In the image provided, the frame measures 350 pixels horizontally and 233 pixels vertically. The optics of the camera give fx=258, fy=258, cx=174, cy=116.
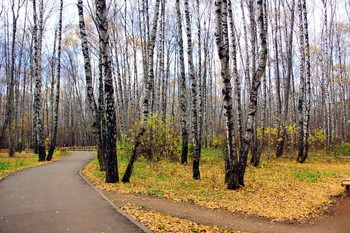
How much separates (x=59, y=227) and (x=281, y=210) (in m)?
5.23

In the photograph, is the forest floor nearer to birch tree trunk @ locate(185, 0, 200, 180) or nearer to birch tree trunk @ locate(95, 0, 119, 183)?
birch tree trunk @ locate(185, 0, 200, 180)

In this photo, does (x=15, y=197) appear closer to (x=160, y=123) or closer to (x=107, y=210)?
(x=107, y=210)

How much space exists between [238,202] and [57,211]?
→ 471 centimetres

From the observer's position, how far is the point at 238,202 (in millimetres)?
7273

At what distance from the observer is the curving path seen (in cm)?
499

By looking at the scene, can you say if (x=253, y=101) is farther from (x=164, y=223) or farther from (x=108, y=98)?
(x=164, y=223)

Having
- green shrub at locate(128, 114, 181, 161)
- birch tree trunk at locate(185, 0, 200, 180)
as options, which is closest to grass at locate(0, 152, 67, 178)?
green shrub at locate(128, 114, 181, 161)

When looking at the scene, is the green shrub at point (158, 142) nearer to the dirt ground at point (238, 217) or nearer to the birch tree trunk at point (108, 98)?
the birch tree trunk at point (108, 98)

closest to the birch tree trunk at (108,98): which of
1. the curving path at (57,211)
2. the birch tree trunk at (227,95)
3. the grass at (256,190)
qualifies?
the grass at (256,190)

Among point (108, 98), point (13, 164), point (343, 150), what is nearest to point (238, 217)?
point (108, 98)

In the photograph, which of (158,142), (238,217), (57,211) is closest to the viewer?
(57,211)

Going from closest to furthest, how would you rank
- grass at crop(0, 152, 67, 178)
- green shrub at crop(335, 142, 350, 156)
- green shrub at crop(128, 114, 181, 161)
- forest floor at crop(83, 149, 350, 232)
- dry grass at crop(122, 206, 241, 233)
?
dry grass at crop(122, 206, 241, 233)
forest floor at crop(83, 149, 350, 232)
grass at crop(0, 152, 67, 178)
green shrub at crop(128, 114, 181, 161)
green shrub at crop(335, 142, 350, 156)

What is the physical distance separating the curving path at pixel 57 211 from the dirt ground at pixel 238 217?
85cm

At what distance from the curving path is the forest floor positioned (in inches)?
20.6
